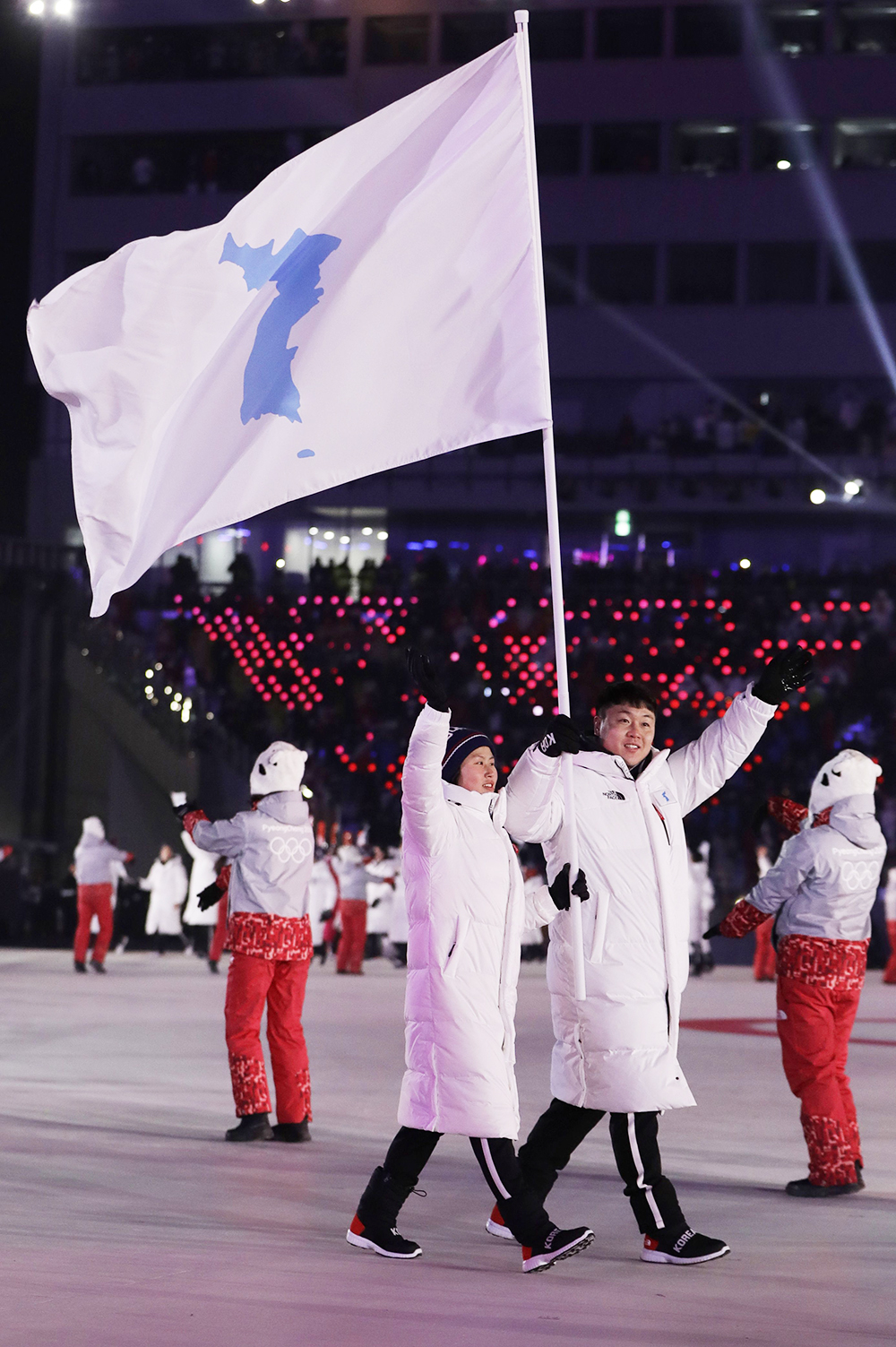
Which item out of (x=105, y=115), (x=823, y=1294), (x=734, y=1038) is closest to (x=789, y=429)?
(x=105, y=115)

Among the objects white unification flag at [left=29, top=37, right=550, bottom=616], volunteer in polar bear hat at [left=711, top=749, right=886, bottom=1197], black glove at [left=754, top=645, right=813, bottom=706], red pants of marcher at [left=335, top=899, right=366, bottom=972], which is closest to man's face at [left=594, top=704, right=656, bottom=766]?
black glove at [left=754, top=645, right=813, bottom=706]

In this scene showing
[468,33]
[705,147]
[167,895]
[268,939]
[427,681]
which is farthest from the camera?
[468,33]

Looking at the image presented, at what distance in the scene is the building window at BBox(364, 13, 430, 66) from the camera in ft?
145

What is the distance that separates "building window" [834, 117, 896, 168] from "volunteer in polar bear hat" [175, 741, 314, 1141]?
36168 mm

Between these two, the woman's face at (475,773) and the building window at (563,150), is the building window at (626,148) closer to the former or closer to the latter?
the building window at (563,150)

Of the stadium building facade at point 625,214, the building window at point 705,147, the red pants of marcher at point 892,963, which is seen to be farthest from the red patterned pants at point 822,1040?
the building window at point 705,147

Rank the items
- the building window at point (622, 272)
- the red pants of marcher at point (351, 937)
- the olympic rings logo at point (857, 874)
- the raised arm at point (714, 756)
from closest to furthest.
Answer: the raised arm at point (714, 756)
the olympic rings logo at point (857, 874)
the red pants of marcher at point (351, 937)
the building window at point (622, 272)

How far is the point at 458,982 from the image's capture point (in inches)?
234

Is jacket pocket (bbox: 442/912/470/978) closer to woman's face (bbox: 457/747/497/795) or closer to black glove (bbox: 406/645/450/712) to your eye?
woman's face (bbox: 457/747/497/795)

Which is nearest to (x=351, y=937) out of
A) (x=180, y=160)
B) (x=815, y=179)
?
(x=815, y=179)

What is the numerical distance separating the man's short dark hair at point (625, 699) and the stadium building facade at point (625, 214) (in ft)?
101

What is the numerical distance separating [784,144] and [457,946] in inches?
1545

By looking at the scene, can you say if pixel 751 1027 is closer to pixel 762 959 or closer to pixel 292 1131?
pixel 762 959

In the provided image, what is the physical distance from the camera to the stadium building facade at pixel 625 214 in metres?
38.8
